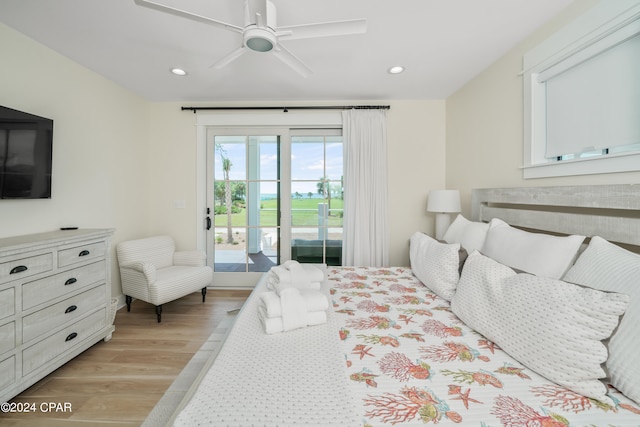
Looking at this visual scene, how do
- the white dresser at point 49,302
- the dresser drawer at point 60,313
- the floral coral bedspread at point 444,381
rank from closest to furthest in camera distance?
the floral coral bedspread at point 444,381
the white dresser at point 49,302
the dresser drawer at point 60,313

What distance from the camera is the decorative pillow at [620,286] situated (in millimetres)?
832

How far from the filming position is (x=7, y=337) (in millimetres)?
1440

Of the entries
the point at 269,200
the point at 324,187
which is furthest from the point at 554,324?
the point at 269,200

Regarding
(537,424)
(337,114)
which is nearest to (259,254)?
(337,114)

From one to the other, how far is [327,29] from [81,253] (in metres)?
2.35

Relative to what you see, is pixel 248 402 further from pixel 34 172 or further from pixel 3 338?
pixel 34 172

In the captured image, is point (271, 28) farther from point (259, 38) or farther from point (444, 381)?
point (444, 381)

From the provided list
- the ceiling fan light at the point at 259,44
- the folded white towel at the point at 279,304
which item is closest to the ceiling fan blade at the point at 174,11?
the ceiling fan light at the point at 259,44

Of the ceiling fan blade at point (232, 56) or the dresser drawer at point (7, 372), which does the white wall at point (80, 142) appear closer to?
the dresser drawer at point (7, 372)

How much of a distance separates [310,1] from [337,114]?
1644 mm

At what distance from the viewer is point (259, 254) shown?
3.45 meters

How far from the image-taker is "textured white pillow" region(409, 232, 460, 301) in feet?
5.41

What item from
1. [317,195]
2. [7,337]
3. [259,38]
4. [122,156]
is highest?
[259,38]

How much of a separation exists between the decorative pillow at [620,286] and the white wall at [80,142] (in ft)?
11.4
